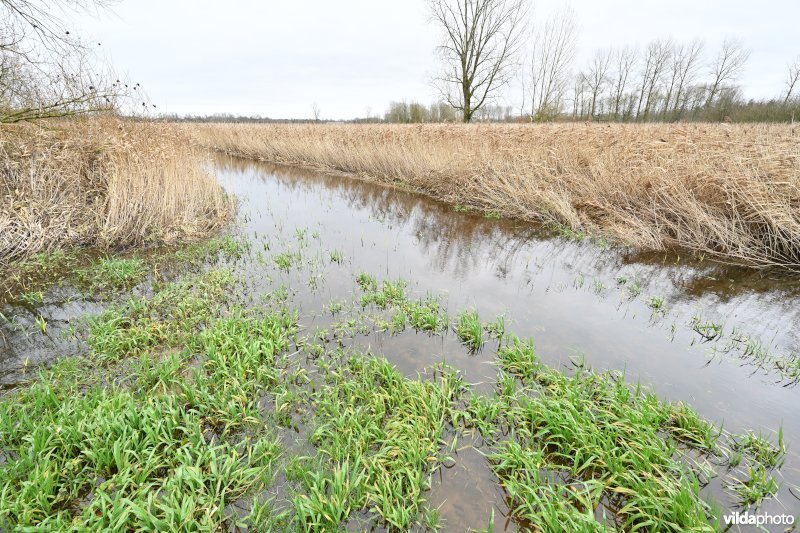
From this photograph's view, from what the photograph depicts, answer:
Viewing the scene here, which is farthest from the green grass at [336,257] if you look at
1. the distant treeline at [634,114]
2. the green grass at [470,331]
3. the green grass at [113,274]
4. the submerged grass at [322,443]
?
the distant treeline at [634,114]

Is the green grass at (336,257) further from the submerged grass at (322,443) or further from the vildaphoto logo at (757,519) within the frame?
the vildaphoto logo at (757,519)

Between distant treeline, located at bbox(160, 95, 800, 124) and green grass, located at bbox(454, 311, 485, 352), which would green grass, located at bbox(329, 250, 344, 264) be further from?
distant treeline, located at bbox(160, 95, 800, 124)

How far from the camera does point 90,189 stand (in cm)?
595

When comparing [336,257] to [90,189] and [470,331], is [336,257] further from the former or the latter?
[90,189]

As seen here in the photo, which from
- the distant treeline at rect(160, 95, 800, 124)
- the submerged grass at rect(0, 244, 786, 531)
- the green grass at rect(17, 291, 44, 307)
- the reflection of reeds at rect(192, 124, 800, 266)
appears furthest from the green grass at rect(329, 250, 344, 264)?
the distant treeline at rect(160, 95, 800, 124)

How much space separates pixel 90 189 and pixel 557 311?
7669mm

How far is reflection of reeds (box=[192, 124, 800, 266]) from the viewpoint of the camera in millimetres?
5250

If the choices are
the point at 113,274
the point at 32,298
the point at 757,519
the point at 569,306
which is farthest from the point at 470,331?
the point at 32,298

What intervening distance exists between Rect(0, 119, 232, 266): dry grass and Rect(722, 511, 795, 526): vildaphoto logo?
735 cm

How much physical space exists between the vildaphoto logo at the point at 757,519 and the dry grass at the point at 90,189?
7352mm

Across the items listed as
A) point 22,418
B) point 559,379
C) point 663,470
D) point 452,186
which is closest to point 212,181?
point 452,186

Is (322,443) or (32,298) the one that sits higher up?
(32,298)

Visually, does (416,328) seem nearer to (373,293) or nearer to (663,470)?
(373,293)

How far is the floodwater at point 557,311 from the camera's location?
A: 8.32ft
